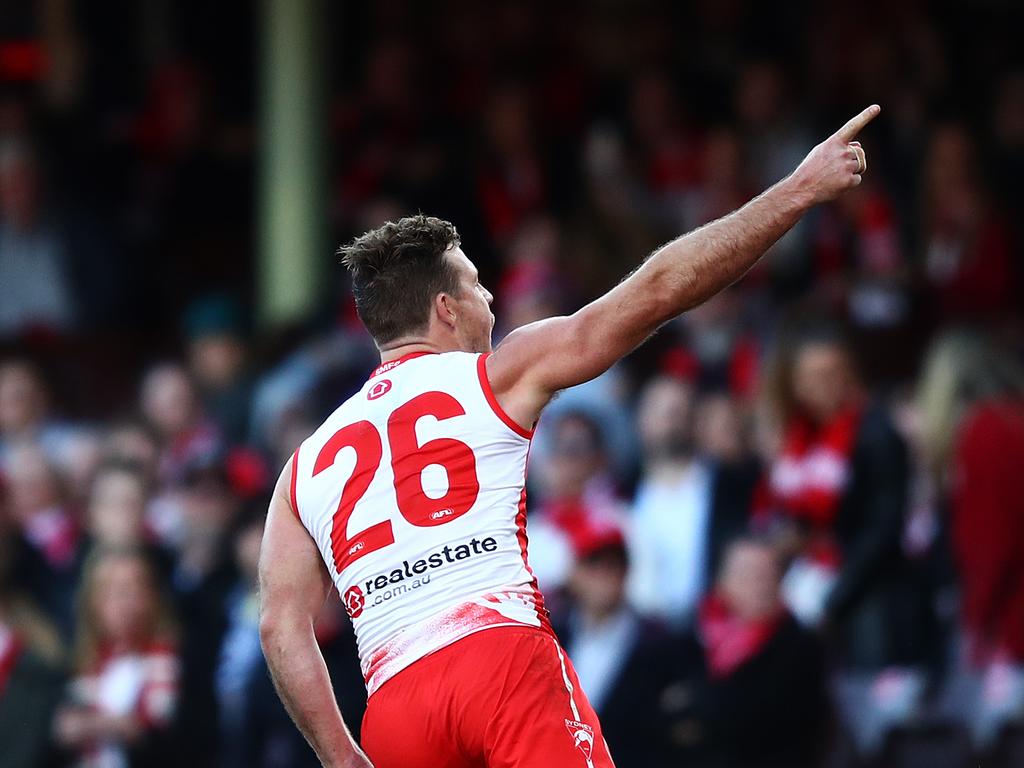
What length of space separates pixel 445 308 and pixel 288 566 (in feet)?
2.53

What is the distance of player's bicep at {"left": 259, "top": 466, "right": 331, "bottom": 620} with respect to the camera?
466cm

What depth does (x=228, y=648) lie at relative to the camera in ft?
29.1

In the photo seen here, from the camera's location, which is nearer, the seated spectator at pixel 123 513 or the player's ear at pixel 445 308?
the player's ear at pixel 445 308

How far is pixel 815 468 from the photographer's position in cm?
800

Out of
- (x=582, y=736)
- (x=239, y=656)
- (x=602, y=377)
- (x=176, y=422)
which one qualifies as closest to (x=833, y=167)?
(x=582, y=736)

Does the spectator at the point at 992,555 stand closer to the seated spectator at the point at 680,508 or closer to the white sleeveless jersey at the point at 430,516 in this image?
the seated spectator at the point at 680,508

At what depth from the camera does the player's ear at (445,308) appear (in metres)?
4.66

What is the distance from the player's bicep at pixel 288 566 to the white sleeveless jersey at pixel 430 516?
0.50ft

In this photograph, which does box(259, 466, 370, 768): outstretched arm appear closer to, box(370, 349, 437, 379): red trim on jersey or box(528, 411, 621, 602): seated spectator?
box(370, 349, 437, 379): red trim on jersey

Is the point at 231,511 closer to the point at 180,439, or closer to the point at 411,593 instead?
the point at 180,439

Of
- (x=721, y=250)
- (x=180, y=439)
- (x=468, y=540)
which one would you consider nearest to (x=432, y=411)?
(x=468, y=540)

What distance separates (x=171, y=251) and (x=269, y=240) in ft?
2.33

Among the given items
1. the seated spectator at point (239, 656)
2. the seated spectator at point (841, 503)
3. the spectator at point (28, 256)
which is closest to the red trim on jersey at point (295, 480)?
the seated spectator at point (841, 503)

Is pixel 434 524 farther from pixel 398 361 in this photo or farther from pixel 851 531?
pixel 851 531
